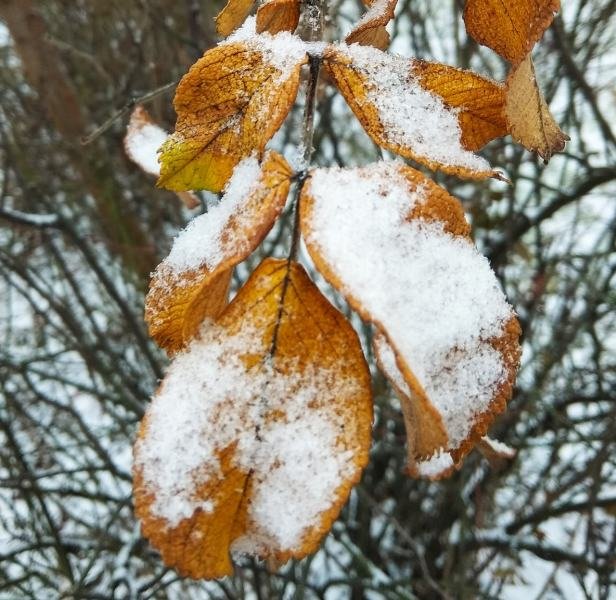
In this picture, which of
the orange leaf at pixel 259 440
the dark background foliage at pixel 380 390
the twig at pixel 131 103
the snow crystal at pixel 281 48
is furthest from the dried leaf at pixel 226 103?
the dark background foliage at pixel 380 390

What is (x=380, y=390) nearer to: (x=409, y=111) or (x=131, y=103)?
(x=131, y=103)

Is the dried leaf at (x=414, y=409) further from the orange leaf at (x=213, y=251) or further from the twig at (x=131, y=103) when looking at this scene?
the twig at (x=131, y=103)

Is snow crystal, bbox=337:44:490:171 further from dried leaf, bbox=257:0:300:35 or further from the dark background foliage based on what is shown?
the dark background foliage

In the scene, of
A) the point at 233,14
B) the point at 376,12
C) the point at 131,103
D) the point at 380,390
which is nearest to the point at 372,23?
the point at 376,12

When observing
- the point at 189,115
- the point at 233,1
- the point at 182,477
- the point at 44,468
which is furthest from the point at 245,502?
the point at 44,468

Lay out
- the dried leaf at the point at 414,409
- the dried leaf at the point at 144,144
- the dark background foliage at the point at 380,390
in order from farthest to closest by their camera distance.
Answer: the dark background foliage at the point at 380,390 < the dried leaf at the point at 144,144 < the dried leaf at the point at 414,409

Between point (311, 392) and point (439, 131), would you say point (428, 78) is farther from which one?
point (311, 392)

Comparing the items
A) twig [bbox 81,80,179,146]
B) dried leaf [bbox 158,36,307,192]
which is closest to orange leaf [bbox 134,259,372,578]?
dried leaf [bbox 158,36,307,192]
